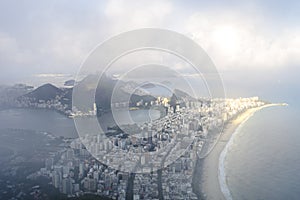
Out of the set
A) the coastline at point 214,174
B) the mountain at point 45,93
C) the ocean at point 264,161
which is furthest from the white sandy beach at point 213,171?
the mountain at point 45,93

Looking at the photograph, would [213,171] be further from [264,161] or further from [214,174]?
[264,161]

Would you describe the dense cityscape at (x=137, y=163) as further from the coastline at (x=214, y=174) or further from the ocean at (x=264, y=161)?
the ocean at (x=264, y=161)

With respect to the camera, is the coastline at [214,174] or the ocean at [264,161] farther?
the ocean at [264,161]

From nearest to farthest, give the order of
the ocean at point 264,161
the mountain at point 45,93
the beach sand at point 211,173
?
the beach sand at point 211,173 < the ocean at point 264,161 < the mountain at point 45,93

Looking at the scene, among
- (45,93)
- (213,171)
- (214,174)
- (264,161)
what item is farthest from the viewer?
(45,93)

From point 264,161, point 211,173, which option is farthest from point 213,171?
point 264,161

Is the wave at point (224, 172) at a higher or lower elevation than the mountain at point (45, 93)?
lower

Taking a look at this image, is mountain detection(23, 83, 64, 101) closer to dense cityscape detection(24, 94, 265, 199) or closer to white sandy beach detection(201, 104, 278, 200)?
dense cityscape detection(24, 94, 265, 199)

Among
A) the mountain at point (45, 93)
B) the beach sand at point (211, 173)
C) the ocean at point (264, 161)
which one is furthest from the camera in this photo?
the mountain at point (45, 93)

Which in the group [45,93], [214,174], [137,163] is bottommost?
[214,174]
